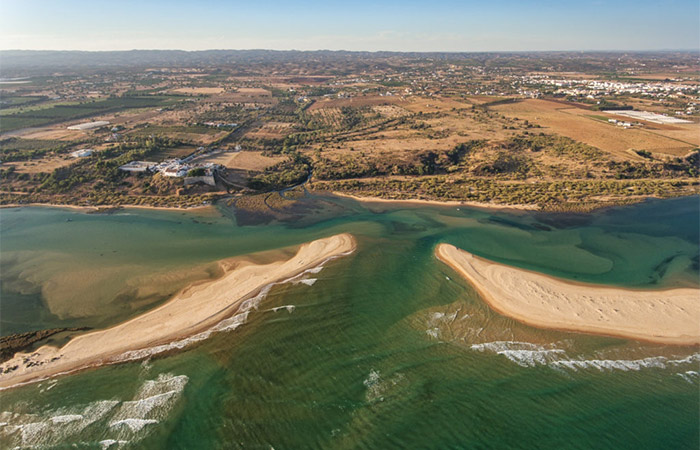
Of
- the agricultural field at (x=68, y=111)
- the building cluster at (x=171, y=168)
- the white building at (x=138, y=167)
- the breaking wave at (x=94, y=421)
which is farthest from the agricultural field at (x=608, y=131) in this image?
the agricultural field at (x=68, y=111)

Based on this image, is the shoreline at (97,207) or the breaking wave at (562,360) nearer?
the breaking wave at (562,360)

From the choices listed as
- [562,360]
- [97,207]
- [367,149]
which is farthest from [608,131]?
[97,207]

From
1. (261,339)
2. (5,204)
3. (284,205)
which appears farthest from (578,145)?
(5,204)

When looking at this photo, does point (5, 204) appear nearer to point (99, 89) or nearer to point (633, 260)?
point (633, 260)

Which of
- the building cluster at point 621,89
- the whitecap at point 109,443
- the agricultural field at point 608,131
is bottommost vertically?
the whitecap at point 109,443

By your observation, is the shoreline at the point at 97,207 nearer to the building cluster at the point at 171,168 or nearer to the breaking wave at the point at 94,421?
the building cluster at the point at 171,168

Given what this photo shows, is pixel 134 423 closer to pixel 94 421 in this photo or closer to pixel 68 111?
pixel 94 421
